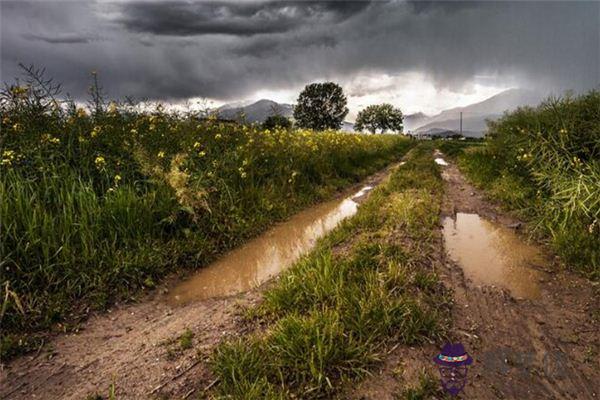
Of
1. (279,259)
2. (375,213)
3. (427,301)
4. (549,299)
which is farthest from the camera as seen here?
(375,213)

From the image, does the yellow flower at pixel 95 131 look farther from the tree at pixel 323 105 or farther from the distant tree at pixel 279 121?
the tree at pixel 323 105

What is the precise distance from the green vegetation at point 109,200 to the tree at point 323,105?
213 feet

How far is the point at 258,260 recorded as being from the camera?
6.03 metres

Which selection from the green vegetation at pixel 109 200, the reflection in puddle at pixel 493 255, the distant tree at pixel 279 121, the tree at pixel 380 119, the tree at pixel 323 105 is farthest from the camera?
the tree at pixel 380 119

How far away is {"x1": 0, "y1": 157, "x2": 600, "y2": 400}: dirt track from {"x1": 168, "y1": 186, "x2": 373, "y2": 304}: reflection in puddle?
36 cm

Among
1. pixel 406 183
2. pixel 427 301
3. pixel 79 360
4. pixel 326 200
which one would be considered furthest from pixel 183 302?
pixel 406 183

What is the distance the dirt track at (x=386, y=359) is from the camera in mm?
2959

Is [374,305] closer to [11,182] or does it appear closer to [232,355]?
[232,355]

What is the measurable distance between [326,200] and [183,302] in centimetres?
607

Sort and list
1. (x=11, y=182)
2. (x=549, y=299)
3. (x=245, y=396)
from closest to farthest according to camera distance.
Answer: (x=245, y=396)
(x=549, y=299)
(x=11, y=182)

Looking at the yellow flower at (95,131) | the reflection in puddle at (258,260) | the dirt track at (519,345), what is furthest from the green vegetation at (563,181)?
the yellow flower at (95,131)

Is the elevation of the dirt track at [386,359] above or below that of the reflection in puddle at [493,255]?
above

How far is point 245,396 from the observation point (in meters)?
2.70

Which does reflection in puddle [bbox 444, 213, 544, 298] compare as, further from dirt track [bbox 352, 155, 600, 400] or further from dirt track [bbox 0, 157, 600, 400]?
dirt track [bbox 0, 157, 600, 400]
